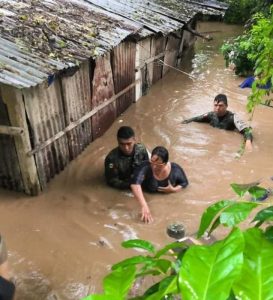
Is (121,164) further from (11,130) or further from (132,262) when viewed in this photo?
(132,262)

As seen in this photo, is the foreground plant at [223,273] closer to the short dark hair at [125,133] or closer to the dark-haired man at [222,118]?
the short dark hair at [125,133]

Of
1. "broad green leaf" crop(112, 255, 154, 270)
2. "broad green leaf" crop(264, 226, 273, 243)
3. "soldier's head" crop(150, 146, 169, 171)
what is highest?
"broad green leaf" crop(264, 226, 273, 243)

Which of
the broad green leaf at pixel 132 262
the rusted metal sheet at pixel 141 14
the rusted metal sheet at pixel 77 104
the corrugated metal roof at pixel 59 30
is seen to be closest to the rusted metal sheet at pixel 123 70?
the corrugated metal roof at pixel 59 30

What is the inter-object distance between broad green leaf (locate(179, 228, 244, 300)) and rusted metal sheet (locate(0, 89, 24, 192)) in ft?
15.9

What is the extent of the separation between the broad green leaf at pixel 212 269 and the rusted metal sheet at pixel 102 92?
6573mm

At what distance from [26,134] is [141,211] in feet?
6.71

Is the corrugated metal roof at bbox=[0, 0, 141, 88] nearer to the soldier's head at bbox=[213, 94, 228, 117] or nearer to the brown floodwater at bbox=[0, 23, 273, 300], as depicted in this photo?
the brown floodwater at bbox=[0, 23, 273, 300]

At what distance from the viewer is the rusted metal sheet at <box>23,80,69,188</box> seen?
18.0 ft

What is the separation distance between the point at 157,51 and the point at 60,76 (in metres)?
5.28

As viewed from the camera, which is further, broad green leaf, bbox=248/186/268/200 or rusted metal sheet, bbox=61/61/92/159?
rusted metal sheet, bbox=61/61/92/159

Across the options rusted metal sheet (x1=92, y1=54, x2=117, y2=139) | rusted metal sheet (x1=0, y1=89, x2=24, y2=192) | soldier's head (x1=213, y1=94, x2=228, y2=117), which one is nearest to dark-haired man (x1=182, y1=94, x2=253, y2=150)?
soldier's head (x1=213, y1=94, x2=228, y2=117)

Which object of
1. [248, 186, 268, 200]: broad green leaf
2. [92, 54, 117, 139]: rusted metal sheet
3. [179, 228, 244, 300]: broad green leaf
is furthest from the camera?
[92, 54, 117, 139]: rusted metal sheet

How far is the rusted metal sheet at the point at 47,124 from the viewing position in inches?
216

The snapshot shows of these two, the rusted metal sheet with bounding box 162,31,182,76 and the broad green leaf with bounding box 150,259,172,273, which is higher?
the broad green leaf with bounding box 150,259,172,273
